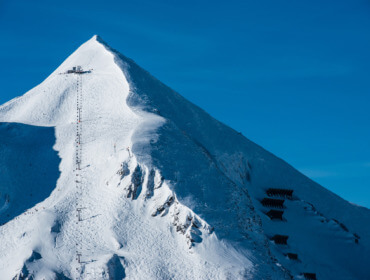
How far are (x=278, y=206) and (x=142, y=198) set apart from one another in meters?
26.5

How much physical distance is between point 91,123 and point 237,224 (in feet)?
96.8

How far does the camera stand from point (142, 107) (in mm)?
84875

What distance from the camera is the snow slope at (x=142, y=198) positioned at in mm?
55438

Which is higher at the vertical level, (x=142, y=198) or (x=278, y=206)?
(x=278, y=206)

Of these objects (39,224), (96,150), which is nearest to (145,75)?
(96,150)

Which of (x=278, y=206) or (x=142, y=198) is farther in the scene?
(x=278, y=206)

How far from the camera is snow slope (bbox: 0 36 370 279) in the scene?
55438 millimetres

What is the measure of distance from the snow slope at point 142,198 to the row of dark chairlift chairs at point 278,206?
3.55 ft

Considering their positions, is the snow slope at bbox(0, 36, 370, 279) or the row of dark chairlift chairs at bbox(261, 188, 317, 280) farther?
the row of dark chairlift chairs at bbox(261, 188, 317, 280)

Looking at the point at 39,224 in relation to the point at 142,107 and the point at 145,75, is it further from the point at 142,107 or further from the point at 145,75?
the point at 145,75

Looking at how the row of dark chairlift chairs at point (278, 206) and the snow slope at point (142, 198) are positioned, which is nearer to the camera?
the snow slope at point (142, 198)

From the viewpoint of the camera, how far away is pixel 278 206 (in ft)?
263

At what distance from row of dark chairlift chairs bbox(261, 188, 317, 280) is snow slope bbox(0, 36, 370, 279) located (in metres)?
1.08

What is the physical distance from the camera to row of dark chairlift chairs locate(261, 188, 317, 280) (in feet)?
224
